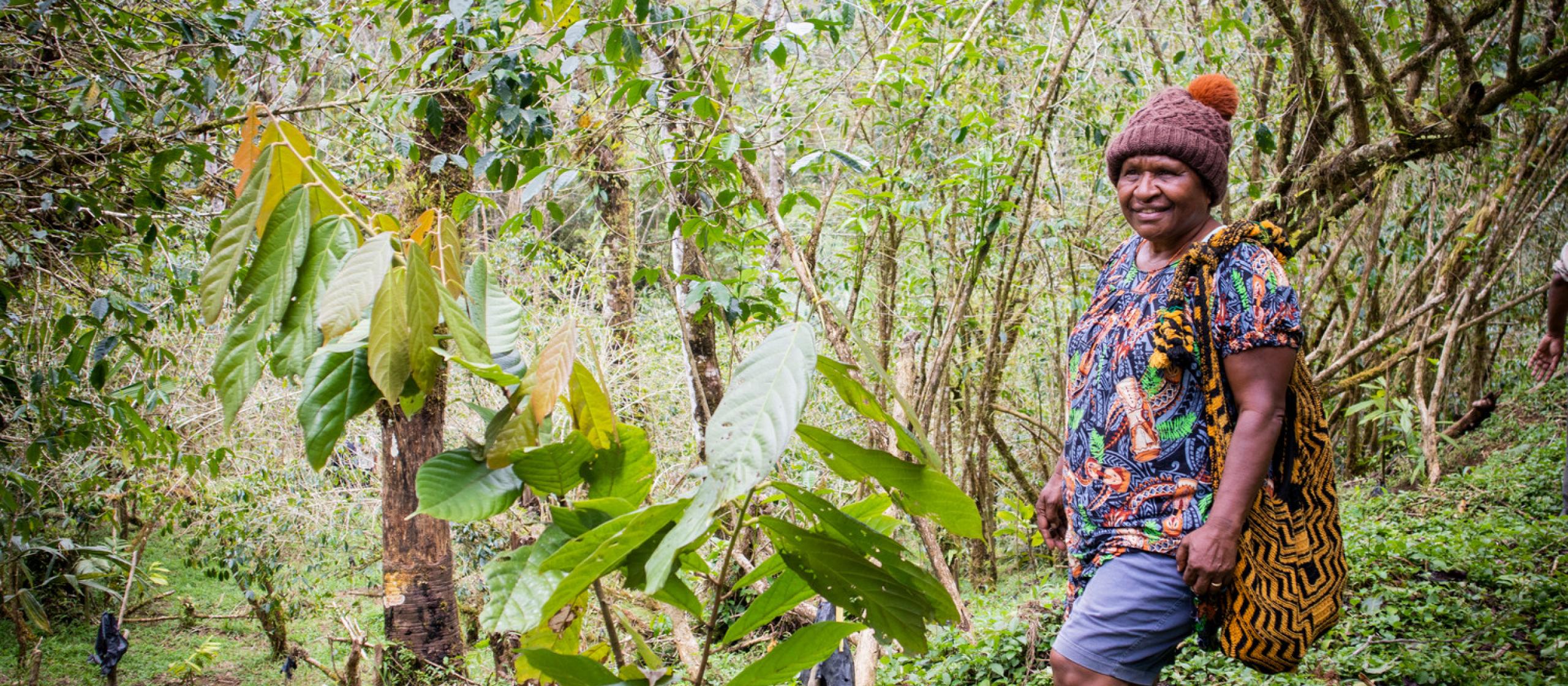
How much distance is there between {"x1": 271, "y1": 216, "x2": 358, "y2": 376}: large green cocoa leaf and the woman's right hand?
1907 millimetres

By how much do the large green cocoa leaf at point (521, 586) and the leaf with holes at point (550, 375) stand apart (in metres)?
0.12

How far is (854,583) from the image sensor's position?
0.75 meters

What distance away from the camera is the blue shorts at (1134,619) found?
182cm

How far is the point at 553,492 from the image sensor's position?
799 millimetres

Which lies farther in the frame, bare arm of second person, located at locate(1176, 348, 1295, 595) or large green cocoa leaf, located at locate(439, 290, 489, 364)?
bare arm of second person, located at locate(1176, 348, 1295, 595)

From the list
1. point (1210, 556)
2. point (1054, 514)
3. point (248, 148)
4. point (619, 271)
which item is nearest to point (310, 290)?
point (248, 148)

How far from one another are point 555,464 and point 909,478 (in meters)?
0.29

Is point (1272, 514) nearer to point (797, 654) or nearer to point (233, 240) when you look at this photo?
point (797, 654)

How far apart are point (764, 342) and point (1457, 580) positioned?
14.1ft

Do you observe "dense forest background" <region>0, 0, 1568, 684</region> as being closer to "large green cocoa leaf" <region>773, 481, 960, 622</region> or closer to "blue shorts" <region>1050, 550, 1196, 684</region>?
"large green cocoa leaf" <region>773, 481, 960, 622</region>

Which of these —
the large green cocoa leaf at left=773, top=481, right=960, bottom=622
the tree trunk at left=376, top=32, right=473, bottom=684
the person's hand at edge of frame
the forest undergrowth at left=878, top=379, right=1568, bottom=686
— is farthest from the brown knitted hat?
the tree trunk at left=376, top=32, right=473, bottom=684

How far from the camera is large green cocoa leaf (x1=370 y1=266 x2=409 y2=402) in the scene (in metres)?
0.66

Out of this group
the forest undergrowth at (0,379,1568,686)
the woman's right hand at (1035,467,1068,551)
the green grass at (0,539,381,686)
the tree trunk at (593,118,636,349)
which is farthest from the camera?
the tree trunk at (593,118,636,349)

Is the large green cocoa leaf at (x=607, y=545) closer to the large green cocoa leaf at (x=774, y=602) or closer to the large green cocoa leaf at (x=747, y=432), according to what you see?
the large green cocoa leaf at (x=747, y=432)
